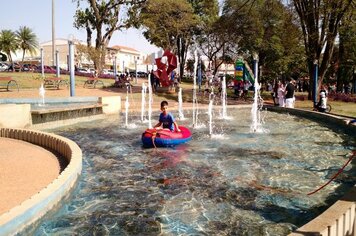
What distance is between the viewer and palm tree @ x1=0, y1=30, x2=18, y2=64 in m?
66.4

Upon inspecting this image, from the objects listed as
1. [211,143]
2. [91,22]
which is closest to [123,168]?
[211,143]

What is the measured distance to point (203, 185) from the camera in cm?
750

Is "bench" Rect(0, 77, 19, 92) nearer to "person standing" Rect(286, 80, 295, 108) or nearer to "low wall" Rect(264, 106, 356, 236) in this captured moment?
"person standing" Rect(286, 80, 295, 108)

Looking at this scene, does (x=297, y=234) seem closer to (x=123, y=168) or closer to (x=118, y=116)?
(x=123, y=168)

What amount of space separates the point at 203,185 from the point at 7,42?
226 feet

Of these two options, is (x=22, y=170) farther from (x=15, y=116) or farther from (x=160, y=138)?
(x=15, y=116)

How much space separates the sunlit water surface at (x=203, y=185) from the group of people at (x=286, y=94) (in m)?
6.61

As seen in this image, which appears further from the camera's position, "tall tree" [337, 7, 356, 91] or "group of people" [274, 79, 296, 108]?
"tall tree" [337, 7, 356, 91]

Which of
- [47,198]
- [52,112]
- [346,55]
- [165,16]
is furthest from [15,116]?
[346,55]

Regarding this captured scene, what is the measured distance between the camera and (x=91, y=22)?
43406 millimetres

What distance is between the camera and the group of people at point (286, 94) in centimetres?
1937

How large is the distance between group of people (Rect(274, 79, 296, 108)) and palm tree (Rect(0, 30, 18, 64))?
57065mm

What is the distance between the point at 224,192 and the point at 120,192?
2.00 meters

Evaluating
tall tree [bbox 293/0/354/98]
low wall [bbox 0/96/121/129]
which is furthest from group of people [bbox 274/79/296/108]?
low wall [bbox 0/96/121/129]
